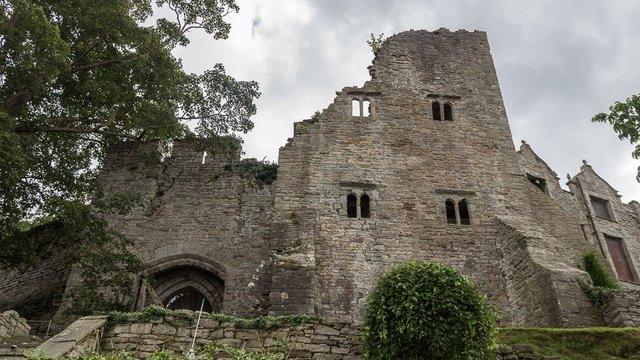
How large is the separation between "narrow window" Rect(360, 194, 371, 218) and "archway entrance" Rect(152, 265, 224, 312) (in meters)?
4.36

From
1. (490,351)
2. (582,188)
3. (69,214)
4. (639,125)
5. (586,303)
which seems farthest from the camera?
(582,188)

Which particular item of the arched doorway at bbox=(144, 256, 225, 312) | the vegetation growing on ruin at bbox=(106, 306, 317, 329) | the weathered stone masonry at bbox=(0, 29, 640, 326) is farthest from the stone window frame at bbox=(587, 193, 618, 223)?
the vegetation growing on ruin at bbox=(106, 306, 317, 329)

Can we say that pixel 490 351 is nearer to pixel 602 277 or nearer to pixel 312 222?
pixel 312 222

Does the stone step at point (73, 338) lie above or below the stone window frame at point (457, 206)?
below

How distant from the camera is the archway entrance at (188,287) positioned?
51.5ft

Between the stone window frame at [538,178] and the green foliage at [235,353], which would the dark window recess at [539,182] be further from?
the green foliage at [235,353]

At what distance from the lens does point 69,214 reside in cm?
1391

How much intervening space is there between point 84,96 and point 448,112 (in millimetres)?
11179

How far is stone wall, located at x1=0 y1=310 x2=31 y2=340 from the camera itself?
10002mm

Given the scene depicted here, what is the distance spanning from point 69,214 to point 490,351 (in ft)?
34.4

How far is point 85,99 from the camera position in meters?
16.3

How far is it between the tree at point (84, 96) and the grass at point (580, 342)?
10378 mm

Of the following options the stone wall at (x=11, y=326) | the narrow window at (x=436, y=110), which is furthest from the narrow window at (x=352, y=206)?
the stone wall at (x=11, y=326)

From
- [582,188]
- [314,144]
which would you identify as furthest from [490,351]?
[582,188]
